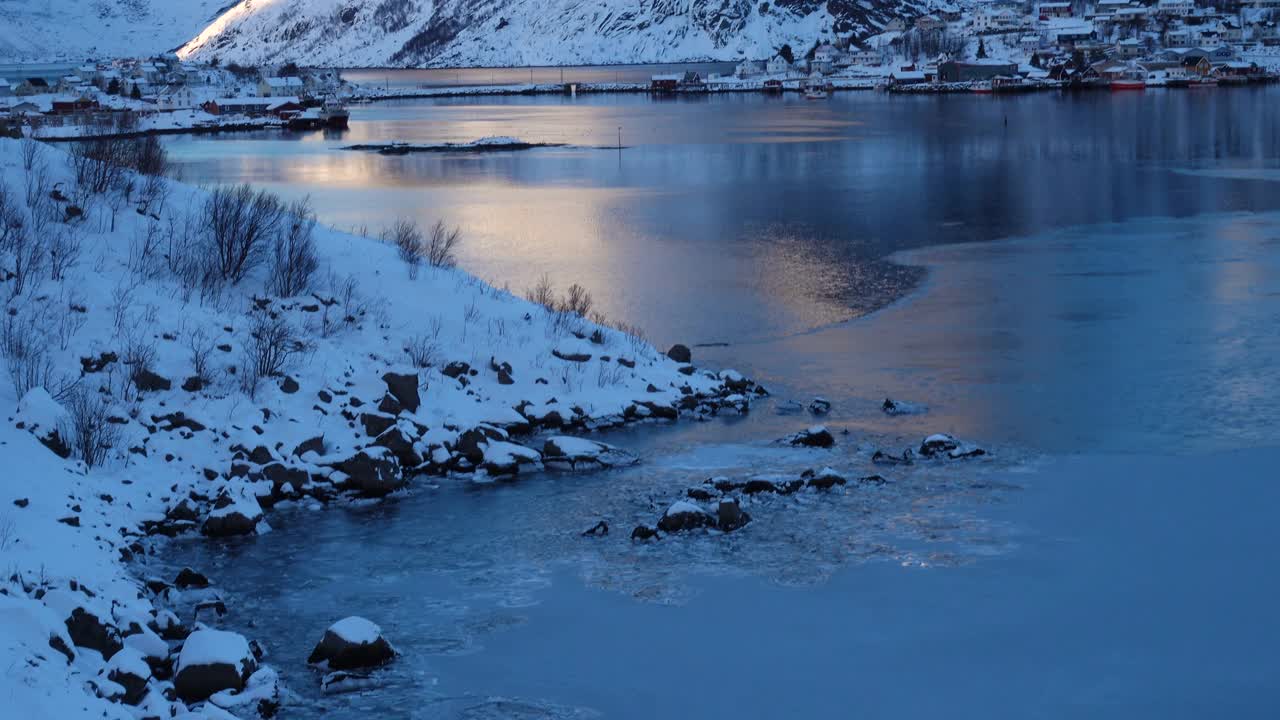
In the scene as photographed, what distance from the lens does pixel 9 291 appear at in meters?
13.6

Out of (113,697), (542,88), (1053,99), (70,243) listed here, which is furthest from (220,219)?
(542,88)

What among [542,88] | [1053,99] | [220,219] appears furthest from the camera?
[542,88]

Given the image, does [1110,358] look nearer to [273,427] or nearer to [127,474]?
[273,427]

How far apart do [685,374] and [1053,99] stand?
83819 mm

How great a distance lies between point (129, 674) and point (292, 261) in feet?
30.0

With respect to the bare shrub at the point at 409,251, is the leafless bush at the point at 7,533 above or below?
below

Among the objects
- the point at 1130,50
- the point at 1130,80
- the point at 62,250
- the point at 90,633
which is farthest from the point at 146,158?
the point at 1130,50

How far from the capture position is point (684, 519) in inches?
420

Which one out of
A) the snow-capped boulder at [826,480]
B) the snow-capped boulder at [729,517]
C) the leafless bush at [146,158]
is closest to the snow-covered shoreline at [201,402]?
the leafless bush at [146,158]

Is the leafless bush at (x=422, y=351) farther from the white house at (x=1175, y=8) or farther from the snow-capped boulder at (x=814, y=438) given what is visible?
the white house at (x=1175, y=8)

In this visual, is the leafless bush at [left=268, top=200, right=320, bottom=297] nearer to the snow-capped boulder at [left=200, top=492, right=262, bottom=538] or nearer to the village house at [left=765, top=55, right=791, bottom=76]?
the snow-capped boulder at [left=200, top=492, right=262, bottom=538]

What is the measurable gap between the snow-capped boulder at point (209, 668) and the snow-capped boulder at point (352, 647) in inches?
18.7

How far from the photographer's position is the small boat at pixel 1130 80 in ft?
348

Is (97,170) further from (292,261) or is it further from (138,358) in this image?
(138,358)
